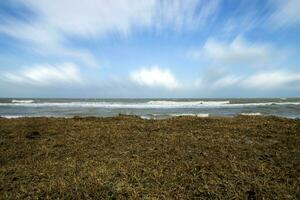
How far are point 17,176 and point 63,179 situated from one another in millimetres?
715

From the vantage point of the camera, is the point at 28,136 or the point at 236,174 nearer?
the point at 236,174

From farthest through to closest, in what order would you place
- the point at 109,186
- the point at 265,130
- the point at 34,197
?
1. the point at 265,130
2. the point at 109,186
3. the point at 34,197

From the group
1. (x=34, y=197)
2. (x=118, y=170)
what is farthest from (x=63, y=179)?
(x=118, y=170)

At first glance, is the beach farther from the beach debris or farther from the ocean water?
the ocean water

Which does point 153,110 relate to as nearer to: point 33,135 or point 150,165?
point 33,135

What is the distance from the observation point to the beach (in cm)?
335

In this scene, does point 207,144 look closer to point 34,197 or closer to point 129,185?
point 129,185

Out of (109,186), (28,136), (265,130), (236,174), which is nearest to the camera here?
(109,186)

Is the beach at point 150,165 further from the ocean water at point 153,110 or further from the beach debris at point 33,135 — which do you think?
the ocean water at point 153,110

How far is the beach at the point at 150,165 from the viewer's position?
3.35m

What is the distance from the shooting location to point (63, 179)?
3.65 m

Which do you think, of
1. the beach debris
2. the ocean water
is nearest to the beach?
the beach debris

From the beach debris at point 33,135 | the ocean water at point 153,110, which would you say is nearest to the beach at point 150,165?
the beach debris at point 33,135

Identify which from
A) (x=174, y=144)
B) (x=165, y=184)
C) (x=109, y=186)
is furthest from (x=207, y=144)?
(x=109, y=186)
